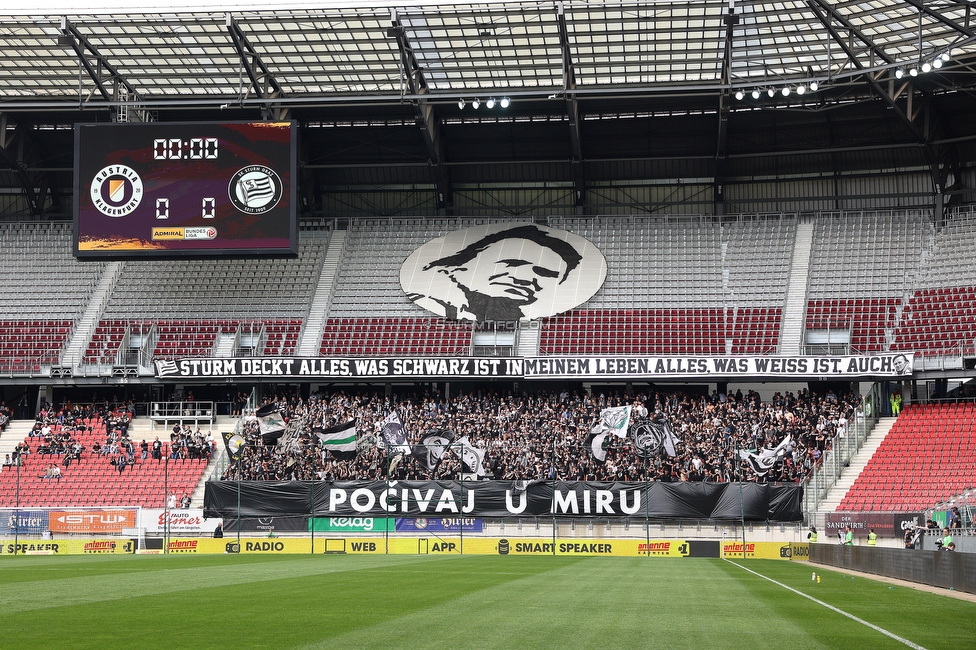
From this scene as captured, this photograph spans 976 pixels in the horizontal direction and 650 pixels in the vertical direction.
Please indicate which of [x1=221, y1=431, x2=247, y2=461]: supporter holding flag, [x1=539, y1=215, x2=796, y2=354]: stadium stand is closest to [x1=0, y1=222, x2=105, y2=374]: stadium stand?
[x1=221, y1=431, x2=247, y2=461]: supporter holding flag

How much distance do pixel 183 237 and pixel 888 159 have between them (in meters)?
38.0

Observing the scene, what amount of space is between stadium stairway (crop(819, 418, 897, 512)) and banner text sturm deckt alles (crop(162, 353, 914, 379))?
91.3 inches

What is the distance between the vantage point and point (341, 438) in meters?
46.3

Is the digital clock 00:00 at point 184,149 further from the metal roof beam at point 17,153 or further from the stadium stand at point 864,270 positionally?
the stadium stand at point 864,270

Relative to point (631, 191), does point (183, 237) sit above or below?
below

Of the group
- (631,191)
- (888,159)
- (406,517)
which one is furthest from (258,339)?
(888,159)

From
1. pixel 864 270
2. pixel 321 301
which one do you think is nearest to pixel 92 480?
pixel 321 301

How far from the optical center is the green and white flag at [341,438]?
152ft

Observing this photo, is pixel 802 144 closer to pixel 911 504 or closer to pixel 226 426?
pixel 911 504

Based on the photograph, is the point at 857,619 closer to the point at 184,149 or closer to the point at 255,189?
the point at 255,189

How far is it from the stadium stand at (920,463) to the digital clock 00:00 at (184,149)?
32493mm

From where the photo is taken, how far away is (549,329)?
53812 mm

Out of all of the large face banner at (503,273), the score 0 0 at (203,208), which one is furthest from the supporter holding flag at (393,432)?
the score 0 0 at (203,208)

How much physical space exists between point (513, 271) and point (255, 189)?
14592mm
